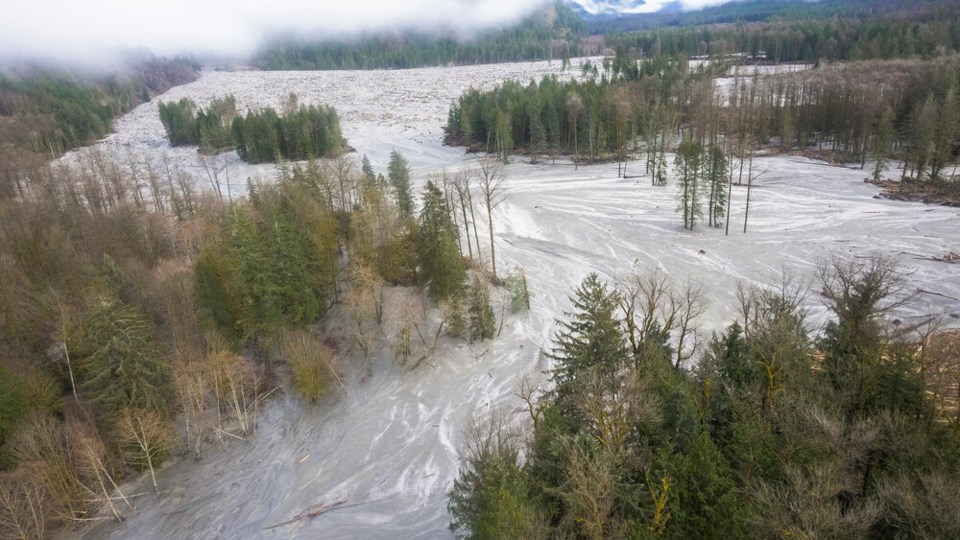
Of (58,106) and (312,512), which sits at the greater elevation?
(58,106)

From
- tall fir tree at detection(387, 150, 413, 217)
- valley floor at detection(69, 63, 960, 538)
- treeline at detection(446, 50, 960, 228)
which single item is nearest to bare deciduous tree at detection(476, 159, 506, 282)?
valley floor at detection(69, 63, 960, 538)

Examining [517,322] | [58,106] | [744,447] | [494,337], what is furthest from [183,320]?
[58,106]

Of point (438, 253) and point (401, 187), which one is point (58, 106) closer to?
point (401, 187)

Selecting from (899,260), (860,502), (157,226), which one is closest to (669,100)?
(899,260)

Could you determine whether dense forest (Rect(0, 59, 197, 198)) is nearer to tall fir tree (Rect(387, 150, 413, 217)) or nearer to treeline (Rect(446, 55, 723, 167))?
tall fir tree (Rect(387, 150, 413, 217))

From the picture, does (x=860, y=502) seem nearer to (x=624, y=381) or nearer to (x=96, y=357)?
(x=624, y=381)

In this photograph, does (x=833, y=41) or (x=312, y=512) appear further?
(x=833, y=41)

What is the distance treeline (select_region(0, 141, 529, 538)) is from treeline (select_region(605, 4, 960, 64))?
12745cm

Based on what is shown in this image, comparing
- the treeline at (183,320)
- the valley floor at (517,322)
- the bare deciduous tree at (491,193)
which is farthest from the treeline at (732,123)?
the treeline at (183,320)

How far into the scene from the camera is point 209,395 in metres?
32.8

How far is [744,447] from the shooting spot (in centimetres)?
1570

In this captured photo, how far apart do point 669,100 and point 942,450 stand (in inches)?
3303

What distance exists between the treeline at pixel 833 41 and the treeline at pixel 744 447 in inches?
5126

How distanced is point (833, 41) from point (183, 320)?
16260cm
